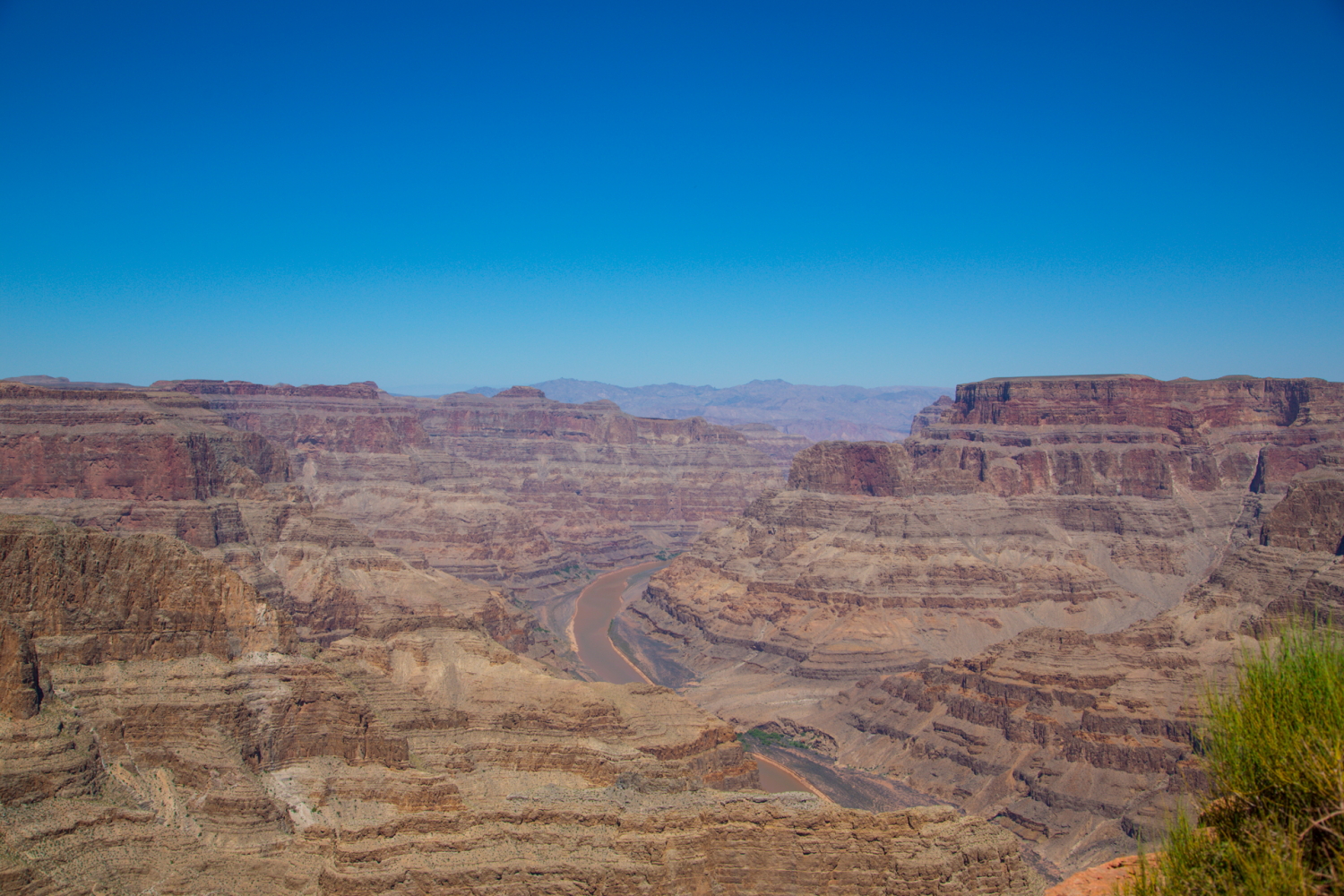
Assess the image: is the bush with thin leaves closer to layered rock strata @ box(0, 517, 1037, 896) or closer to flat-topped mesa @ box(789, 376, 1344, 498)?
layered rock strata @ box(0, 517, 1037, 896)

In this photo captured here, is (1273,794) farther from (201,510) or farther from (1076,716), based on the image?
(201,510)

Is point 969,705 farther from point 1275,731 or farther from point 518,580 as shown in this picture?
point 518,580

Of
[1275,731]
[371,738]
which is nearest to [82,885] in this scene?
[371,738]

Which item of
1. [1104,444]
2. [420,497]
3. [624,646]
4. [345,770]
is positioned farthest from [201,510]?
[1104,444]

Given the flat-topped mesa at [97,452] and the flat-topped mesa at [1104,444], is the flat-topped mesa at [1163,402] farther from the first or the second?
the flat-topped mesa at [97,452]

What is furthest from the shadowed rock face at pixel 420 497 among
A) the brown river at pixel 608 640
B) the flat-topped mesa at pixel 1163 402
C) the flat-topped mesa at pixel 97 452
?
the flat-topped mesa at pixel 1163 402

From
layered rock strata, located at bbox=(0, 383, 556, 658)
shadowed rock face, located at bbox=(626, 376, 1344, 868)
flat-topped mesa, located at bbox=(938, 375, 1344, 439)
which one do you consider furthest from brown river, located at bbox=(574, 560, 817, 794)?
flat-topped mesa, located at bbox=(938, 375, 1344, 439)
